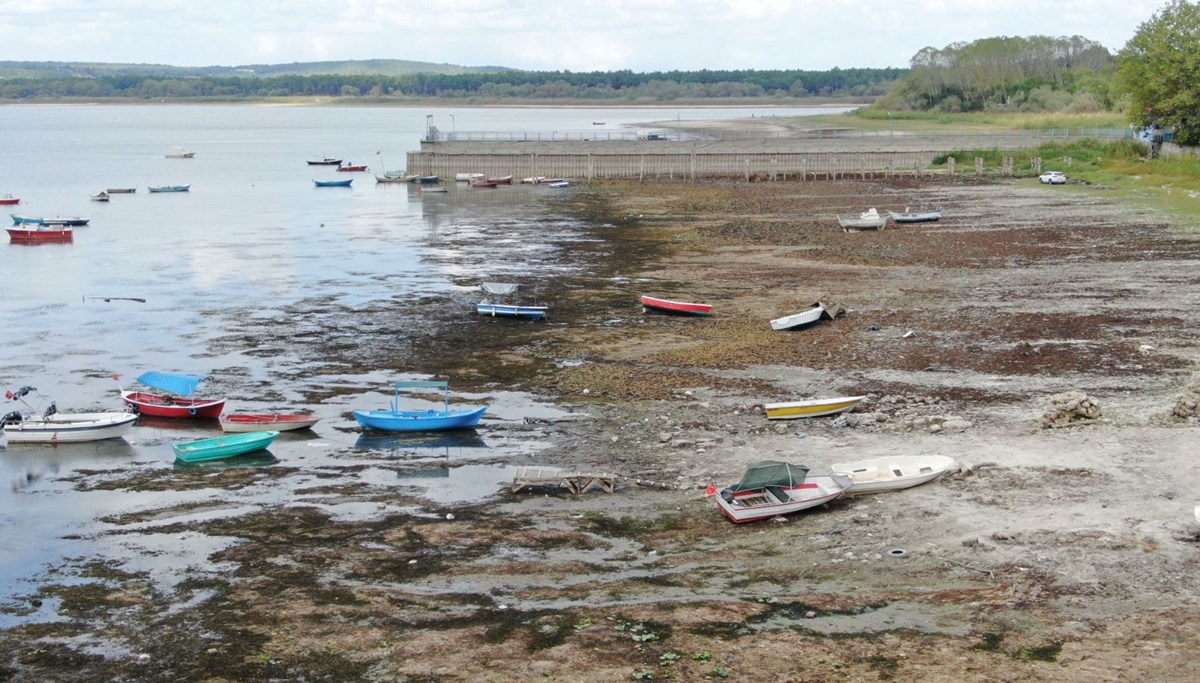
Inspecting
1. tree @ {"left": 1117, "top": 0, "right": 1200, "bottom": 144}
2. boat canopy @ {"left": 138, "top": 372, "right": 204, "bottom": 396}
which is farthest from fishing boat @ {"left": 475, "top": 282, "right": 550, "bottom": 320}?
tree @ {"left": 1117, "top": 0, "right": 1200, "bottom": 144}

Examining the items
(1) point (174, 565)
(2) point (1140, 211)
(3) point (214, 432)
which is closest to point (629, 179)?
(2) point (1140, 211)

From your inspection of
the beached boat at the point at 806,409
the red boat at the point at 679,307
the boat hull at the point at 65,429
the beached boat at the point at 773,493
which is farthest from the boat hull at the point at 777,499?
the red boat at the point at 679,307

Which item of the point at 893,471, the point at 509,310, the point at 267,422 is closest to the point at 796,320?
the point at 509,310

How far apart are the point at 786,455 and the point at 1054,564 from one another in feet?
27.8

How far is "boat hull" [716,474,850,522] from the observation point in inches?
985

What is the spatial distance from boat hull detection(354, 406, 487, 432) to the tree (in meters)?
72.2

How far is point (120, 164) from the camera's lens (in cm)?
16088

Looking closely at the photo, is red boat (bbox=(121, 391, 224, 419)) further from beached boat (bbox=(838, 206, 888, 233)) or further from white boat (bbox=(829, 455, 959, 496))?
beached boat (bbox=(838, 206, 888, 233))

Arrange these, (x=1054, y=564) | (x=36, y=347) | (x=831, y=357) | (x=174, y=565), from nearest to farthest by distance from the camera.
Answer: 1. (x=1054, y=564)
2. (x=174, y=565)
3. (x=831, y=357)
4. (x=36, y=347)

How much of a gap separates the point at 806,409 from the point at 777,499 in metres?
6.84

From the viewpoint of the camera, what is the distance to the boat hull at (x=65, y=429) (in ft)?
110

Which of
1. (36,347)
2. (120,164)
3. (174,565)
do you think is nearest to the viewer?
(174,565)

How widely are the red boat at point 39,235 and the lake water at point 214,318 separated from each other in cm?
119

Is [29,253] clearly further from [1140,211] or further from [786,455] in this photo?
[1140,211]
